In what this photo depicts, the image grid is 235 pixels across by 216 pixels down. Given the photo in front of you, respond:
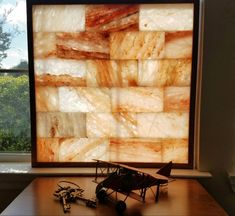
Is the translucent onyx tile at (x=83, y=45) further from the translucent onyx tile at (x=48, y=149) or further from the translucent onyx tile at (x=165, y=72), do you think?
the translucent onyx tile at (x=48, y=149)

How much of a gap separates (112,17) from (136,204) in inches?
40.6

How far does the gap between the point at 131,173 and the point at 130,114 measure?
1.60 feet

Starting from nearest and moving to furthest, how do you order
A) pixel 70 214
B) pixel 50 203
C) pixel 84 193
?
1. pixel 70 214
2. pixel 50 203
3. pixel 84 193

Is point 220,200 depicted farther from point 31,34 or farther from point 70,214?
point 31,34

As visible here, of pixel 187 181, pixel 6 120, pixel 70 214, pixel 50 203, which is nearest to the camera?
pixel 70 214

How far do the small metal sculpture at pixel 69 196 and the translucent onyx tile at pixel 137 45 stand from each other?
0.78m

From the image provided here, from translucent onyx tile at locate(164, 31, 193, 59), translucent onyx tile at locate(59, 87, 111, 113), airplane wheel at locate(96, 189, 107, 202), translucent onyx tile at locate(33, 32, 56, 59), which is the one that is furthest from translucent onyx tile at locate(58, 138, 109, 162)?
translucent onyx tile at locate(164, 31, 193, 59)

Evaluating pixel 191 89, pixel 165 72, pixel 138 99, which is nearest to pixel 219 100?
pixel 191 89

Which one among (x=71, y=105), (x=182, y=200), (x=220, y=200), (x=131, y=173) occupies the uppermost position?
(x=71, y=105)

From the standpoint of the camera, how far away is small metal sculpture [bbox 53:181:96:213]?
3.70 ft

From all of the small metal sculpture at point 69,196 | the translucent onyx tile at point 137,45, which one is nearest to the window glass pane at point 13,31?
the translucent onyx tile at point 137,45

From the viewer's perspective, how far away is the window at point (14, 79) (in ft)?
5.42

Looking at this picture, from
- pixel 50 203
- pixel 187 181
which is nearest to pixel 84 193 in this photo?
pixel 50 203

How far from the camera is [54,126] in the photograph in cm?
160
